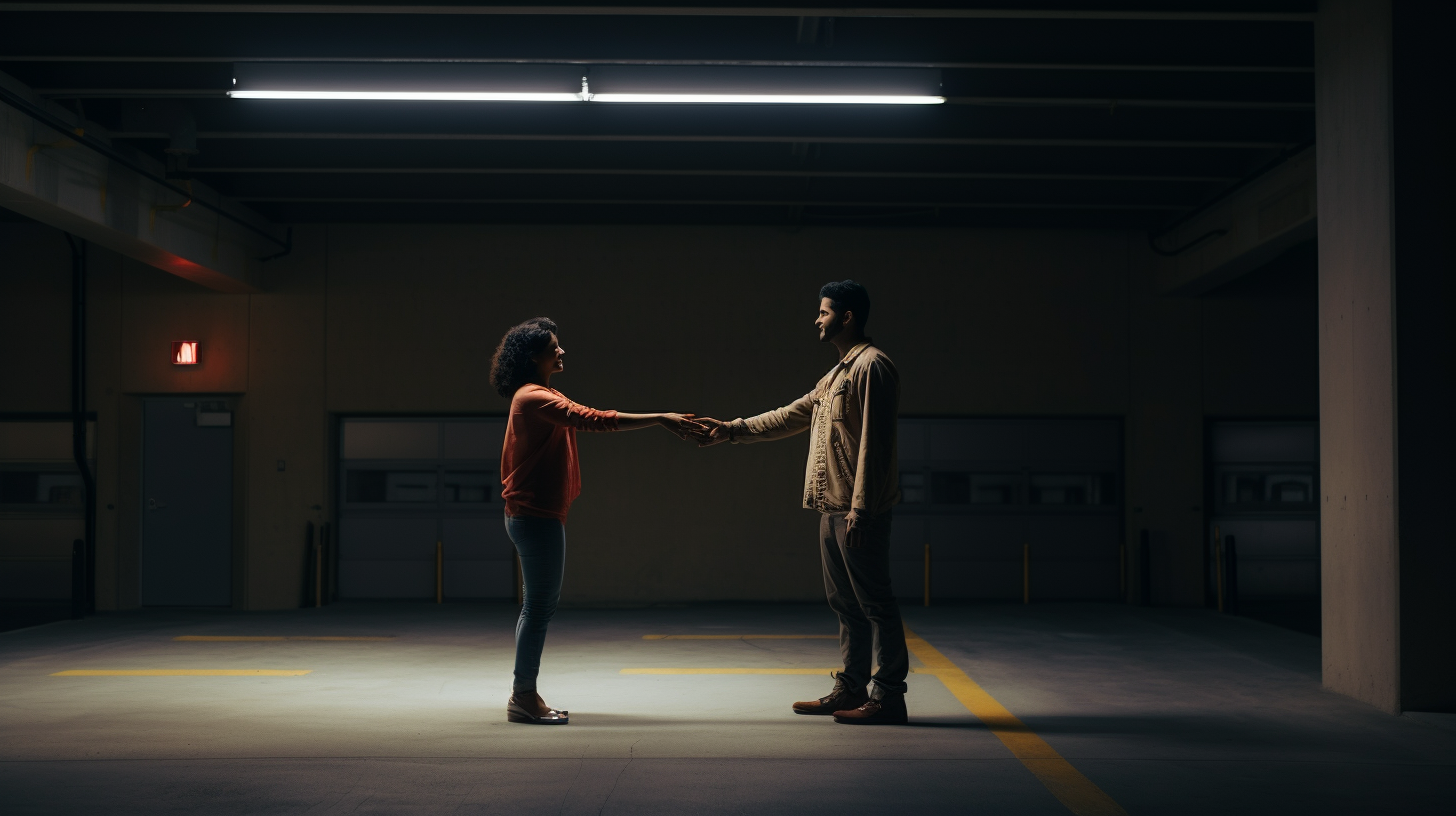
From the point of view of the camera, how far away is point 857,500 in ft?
16.8

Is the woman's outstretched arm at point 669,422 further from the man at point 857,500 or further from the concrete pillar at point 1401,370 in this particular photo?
the concrete pillar at point 1401,370

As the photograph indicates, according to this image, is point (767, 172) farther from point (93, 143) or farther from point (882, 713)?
point (882, 713)

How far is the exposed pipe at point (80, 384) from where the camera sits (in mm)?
11695

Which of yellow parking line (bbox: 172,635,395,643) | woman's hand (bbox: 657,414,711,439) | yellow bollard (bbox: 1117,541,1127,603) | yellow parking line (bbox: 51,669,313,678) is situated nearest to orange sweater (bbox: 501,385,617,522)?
woman's hand (bbox: 657,414,711,439)

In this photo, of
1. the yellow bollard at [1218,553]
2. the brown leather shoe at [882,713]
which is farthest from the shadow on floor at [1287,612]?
the brown leather shoe at [882,713]

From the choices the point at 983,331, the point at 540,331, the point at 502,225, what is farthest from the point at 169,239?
the point at 983,331

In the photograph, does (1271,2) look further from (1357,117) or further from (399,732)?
(399,732)

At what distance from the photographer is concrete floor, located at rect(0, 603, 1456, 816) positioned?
4.07 m

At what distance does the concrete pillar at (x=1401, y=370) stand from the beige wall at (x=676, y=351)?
599cm

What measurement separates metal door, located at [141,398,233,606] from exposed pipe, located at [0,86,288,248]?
258 cm

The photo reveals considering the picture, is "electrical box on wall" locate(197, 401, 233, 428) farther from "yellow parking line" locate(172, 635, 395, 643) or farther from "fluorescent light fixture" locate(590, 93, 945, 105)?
"fluorescent light fixture" locate(590, 93, 945, 105)

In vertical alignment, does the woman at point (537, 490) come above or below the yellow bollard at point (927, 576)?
above

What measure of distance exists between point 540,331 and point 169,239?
6367mm

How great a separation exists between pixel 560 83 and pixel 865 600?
4.54 metres
